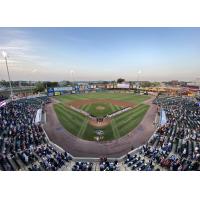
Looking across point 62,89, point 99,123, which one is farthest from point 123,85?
point 99,123

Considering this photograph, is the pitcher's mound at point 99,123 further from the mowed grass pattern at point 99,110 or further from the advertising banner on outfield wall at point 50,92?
the advertising banner on outfield wall at point 50,92

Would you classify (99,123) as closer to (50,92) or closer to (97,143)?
(97,143)

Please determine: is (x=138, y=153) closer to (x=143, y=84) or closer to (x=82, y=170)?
(x=82, y=170)

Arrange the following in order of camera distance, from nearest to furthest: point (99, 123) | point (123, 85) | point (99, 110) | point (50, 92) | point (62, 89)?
point (99, 123) < point (99, 110) < point (50, 92) < point (62, 89) < point (123, 85)

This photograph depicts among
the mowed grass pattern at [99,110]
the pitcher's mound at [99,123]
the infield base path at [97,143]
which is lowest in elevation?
A: the infield base path at [97,143]

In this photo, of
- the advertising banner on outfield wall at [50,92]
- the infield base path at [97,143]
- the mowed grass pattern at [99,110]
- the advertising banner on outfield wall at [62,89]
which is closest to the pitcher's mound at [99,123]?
the mowed grass pattern at [99,110]

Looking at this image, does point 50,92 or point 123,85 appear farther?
point 123,85

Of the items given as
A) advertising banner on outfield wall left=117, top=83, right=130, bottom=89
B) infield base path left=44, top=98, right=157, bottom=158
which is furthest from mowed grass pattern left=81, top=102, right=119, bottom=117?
advertising banner on outfield wall left=117, top=83, right=130, bottom=89

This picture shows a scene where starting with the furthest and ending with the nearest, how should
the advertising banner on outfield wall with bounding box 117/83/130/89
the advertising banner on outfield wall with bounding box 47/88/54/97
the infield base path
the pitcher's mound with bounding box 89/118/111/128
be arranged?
the advertising banner on outfield wall with bounding box 117/83/130/89, the advertising banner on outfield wall with bounding box 47/88/54/97, the pitcher's mound with bounding box 89/118/111/128, the infield base path

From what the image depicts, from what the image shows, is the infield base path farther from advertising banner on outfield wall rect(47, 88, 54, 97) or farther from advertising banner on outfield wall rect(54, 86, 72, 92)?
advertising banner on outfield wall rect(54, 86, 72, 92)

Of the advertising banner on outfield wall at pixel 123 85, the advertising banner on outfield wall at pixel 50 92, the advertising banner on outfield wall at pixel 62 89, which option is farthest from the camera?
the advertising banner on outfield wall at pixel 123 85
